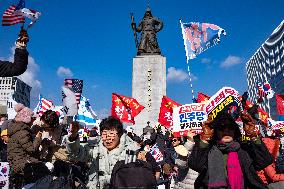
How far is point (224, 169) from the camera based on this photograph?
384cm

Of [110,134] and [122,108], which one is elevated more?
[122,108]

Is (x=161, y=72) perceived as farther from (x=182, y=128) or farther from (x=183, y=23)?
(x=182, y=128)

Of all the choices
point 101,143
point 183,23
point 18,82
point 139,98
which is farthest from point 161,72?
point 18,82

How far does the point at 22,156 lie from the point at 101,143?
181 centimetres

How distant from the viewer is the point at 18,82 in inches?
4781

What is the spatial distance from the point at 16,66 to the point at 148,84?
19514 millimetres

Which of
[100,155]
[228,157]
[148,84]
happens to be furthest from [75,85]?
[148,84]

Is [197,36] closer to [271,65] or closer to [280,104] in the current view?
[280,104]

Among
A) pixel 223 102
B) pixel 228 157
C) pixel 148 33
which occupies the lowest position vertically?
pixel 228 157

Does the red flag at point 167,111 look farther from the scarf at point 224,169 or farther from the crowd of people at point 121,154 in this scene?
the scarf at point 224,169

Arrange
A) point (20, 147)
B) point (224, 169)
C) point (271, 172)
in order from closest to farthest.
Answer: point (224, 169)
point (271, 172)
point (20, 147)

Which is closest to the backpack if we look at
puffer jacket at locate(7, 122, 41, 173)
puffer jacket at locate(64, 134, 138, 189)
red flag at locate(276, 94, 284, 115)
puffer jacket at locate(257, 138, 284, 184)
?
puffer jacket at locate(64, 134, 138, 189)

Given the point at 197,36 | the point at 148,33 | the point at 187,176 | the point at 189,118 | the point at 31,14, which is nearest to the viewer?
the point at 187,176

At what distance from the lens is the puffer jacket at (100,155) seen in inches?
167
